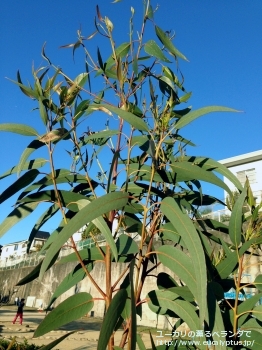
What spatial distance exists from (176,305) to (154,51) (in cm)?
73

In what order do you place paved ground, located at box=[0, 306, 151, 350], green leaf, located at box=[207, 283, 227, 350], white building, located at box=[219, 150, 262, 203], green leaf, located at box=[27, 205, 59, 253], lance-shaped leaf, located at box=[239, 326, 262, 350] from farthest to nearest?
white building, located at box=[219, 150, 262, 203]
paved ground, located at box=[0, 306, 151, 350]
green leaf, located at box=[27, 205, 59, 253]
lance-shaped leaf, located at box=[239, 326, 262, 350]
green leaf, located at box=[207, 283, 227, 350]

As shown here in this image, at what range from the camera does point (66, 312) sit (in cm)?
84

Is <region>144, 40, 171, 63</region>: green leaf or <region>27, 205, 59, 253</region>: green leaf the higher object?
<region>144, 40, 171, 63</region>: green leaf

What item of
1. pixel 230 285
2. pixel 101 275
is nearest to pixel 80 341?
pixel 101 275

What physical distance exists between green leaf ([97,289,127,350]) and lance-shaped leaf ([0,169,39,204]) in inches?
16.7

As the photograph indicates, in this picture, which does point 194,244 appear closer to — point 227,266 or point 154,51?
point 227,266

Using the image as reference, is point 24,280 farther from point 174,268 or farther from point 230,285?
point 230,285

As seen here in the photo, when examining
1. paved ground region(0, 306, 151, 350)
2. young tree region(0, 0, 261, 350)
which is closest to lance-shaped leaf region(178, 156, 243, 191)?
young tree region(0, 0, 261, 350)

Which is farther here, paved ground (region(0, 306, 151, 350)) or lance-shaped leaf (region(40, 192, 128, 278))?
paved ground (region(0, 306, 151, 350))

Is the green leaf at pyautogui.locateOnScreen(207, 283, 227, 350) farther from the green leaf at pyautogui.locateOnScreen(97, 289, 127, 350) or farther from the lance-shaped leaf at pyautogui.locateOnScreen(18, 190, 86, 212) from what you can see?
the lance-shaped leaf at pyautogui.locateOnScreen(18, 190, 86, 212)

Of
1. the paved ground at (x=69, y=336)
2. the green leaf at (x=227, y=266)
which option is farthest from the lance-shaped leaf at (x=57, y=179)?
the paved ground at (x=69, y=336)

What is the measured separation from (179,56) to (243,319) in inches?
32.8

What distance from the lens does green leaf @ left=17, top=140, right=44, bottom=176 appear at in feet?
3.21

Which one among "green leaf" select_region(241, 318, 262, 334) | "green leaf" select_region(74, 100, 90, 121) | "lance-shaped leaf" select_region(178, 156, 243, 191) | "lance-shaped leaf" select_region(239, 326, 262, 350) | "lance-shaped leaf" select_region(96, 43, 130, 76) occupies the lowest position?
"lance-shaped leaf" select_region(239, 326, 262, 350)
